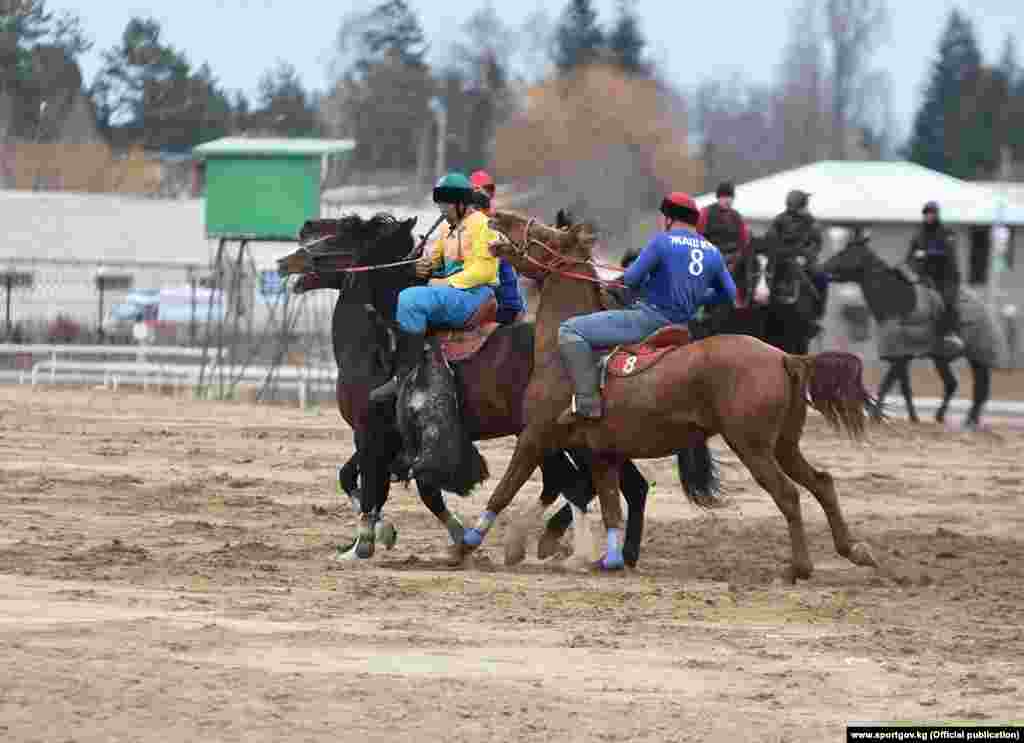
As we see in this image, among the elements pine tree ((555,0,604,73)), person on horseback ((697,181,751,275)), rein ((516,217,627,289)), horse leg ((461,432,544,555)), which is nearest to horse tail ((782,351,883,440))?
rein ((516,217,627,289))

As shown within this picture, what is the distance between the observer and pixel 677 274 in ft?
41.5

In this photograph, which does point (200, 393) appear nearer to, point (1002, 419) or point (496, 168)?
point (1002, 419)

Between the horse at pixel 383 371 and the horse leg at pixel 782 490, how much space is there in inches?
44.2

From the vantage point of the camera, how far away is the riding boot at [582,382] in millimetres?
12594

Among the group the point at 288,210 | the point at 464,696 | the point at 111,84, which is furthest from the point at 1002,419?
the point at 464,696

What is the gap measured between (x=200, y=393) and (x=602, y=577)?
1613 centimetres

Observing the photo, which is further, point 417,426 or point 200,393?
point 200,393

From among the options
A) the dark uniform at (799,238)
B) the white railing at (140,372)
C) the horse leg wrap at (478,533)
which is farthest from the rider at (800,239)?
the horse leg wrap at (478,533)

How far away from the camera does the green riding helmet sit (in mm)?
12969

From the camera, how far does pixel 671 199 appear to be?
12.8 meters

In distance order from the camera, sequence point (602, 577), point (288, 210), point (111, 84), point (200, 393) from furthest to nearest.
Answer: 1. point (111, 84)
2. point (288, 210)
3. point (200, 393)
4. point (602, 577)

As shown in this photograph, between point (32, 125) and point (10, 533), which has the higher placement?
point (32, 125)

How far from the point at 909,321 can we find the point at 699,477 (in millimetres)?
12999

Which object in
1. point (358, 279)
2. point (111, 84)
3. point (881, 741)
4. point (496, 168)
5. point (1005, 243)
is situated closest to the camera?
point (881, 741)
